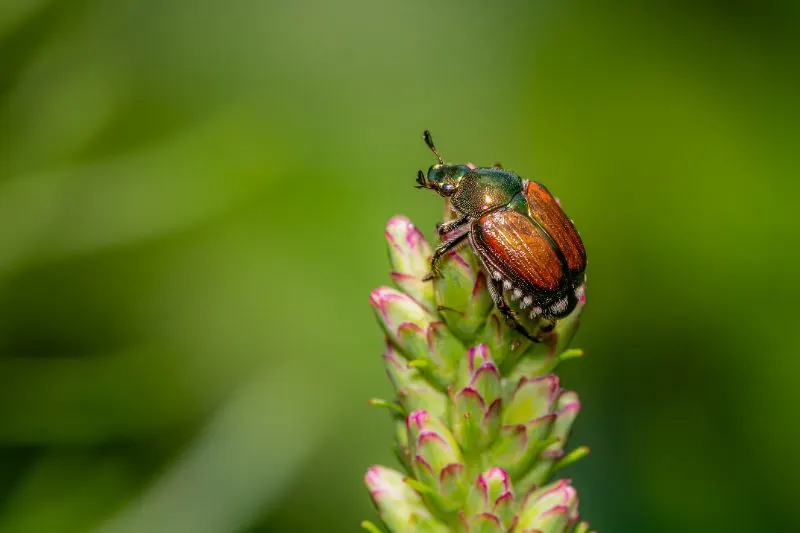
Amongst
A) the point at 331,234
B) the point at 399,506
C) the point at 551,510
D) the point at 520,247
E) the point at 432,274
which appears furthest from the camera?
the point at 331,234

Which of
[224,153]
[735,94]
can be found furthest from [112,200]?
[735,94]

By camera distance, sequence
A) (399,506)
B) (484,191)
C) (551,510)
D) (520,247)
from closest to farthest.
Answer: (551,510) → (399,506) → (520,247) → (484,191)

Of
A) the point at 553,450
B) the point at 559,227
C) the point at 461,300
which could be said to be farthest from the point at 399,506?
the point at 559,227

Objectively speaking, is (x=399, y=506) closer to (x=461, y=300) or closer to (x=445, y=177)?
(x=461, y=300)

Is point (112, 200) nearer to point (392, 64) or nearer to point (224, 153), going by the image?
point (224, 153)

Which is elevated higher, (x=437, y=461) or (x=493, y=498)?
(x=437, y=461)

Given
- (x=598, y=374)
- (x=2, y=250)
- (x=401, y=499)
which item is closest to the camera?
(x=401, y=499)

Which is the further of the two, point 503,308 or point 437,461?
point 503,308
